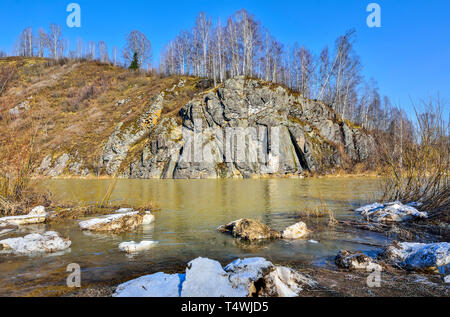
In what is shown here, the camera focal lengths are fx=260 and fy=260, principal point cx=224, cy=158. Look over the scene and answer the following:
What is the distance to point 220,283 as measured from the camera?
3752 millimetres

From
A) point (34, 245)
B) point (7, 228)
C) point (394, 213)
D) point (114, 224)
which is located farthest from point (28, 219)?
point (394, 213)

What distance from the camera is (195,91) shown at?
52031 millimetres

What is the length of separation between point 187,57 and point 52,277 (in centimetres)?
6418

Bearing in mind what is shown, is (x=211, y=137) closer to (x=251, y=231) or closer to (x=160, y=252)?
(x=251, y=231)

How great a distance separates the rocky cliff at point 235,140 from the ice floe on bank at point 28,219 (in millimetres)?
28175

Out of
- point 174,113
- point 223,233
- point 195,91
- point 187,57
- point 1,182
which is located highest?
point 187,57

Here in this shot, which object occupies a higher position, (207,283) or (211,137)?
(211,137)

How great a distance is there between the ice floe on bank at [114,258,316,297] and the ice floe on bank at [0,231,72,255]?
12.5ft

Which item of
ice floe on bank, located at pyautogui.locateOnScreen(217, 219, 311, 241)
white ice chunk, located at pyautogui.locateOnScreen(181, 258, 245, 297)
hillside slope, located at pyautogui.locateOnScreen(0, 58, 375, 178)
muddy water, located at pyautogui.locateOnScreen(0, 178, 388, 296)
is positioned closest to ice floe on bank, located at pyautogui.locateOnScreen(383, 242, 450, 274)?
muddy water, located at pyautogui.locateOnScreen(0, 178, 388, 296)

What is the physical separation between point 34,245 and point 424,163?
43.8 feet

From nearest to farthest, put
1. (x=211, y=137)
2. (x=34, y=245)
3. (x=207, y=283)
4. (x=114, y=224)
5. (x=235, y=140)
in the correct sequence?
(x=207, y=283) → (x=34, y=245) → (x=114, y=224) → (x=235, y=140) → (x=211, y=137)
